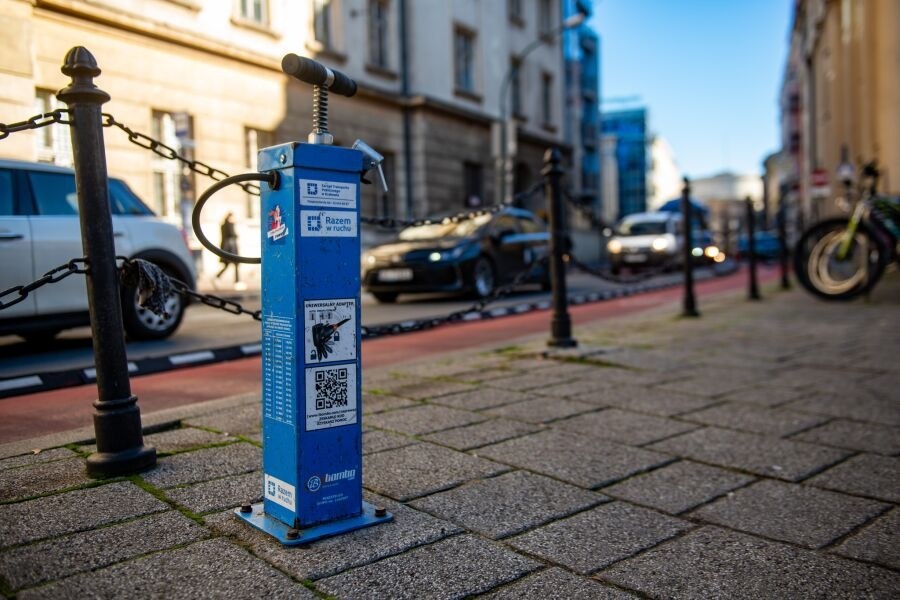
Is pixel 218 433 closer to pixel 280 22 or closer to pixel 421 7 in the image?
pixel 280 22

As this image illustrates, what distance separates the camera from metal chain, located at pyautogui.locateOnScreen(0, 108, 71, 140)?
2.94 meters

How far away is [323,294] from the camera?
2393 millimetres

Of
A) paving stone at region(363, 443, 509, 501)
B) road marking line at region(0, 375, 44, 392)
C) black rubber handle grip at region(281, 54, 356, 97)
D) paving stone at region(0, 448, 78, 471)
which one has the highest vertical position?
black rubber handle grip at region(281, 54, 356, 97)

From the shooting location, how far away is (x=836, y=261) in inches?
379

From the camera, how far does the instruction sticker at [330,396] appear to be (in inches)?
94.0

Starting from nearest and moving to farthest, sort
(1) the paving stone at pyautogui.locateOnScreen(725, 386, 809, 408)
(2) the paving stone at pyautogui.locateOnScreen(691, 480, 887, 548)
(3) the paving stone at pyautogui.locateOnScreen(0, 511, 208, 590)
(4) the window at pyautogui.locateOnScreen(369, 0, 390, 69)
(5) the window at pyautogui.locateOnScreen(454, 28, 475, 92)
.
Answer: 1. (3) the paving stone at pyautogui.locateOnScreen(0, 511, 208, 590)
2. (2) the paving stone at pyautogui.locateOnScreen(691, 480, 887, 548)
3. (1) the paving stone at pyautogui.locateOnScreen(725, 386, 809, 408)
4. (4) the window at pyautogui.locateOnScreen(369, 0, 390, 69)
5. (5) the window at pyautogui.locateOnScreen(454, 28, 475, 92)

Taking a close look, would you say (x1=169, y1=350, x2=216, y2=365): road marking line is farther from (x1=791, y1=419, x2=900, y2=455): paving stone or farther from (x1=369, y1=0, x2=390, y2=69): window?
(x1=369, y1=0, x2=390, y2=69): window

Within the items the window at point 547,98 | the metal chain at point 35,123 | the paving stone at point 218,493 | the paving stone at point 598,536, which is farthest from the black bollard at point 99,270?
the window at point 547,98

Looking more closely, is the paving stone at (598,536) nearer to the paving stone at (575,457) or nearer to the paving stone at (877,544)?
the paving stone at (575,457)

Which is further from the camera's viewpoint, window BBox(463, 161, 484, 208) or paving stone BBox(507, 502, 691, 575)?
window BBox(463, 161, 484, 208)

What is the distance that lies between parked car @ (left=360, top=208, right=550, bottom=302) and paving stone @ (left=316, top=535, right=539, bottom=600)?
947 cm

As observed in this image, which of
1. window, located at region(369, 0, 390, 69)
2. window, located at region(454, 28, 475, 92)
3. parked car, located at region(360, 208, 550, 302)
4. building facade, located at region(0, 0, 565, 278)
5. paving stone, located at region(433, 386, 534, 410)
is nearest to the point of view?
paving stone, located at region(433, 386, 534, 410)

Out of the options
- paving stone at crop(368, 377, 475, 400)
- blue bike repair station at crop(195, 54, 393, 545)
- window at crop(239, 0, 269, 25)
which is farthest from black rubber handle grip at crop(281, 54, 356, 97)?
window at crop(239, 0, 269, 25)

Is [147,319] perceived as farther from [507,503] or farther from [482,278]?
[482,278]
